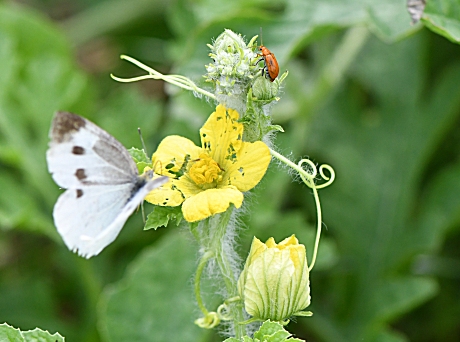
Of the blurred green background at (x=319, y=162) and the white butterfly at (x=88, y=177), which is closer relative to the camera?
the white butterfly at (x=88, y=177)

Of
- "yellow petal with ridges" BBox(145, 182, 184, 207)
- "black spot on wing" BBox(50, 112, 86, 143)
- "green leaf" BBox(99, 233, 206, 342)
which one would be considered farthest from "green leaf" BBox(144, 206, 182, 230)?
"green leaf" BBox(99, 233, 206, 342)

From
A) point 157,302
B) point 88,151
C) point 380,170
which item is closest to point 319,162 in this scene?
point 380,170

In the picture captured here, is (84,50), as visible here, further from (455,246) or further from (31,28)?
(455,246)

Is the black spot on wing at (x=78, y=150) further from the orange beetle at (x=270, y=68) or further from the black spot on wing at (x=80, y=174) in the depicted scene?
the orange beetle at (x=270, y=68)

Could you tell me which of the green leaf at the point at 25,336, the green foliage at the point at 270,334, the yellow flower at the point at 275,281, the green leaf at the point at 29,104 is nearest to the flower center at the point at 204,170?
the yellow flower at the point at 275,281

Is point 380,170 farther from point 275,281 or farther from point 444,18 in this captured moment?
point 275,281

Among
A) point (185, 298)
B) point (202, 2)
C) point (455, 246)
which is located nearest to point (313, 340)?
point (455, 246)

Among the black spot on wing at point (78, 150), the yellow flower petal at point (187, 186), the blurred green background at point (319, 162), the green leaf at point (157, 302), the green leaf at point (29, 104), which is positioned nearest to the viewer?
the black spot on wing at point (78, 150)
